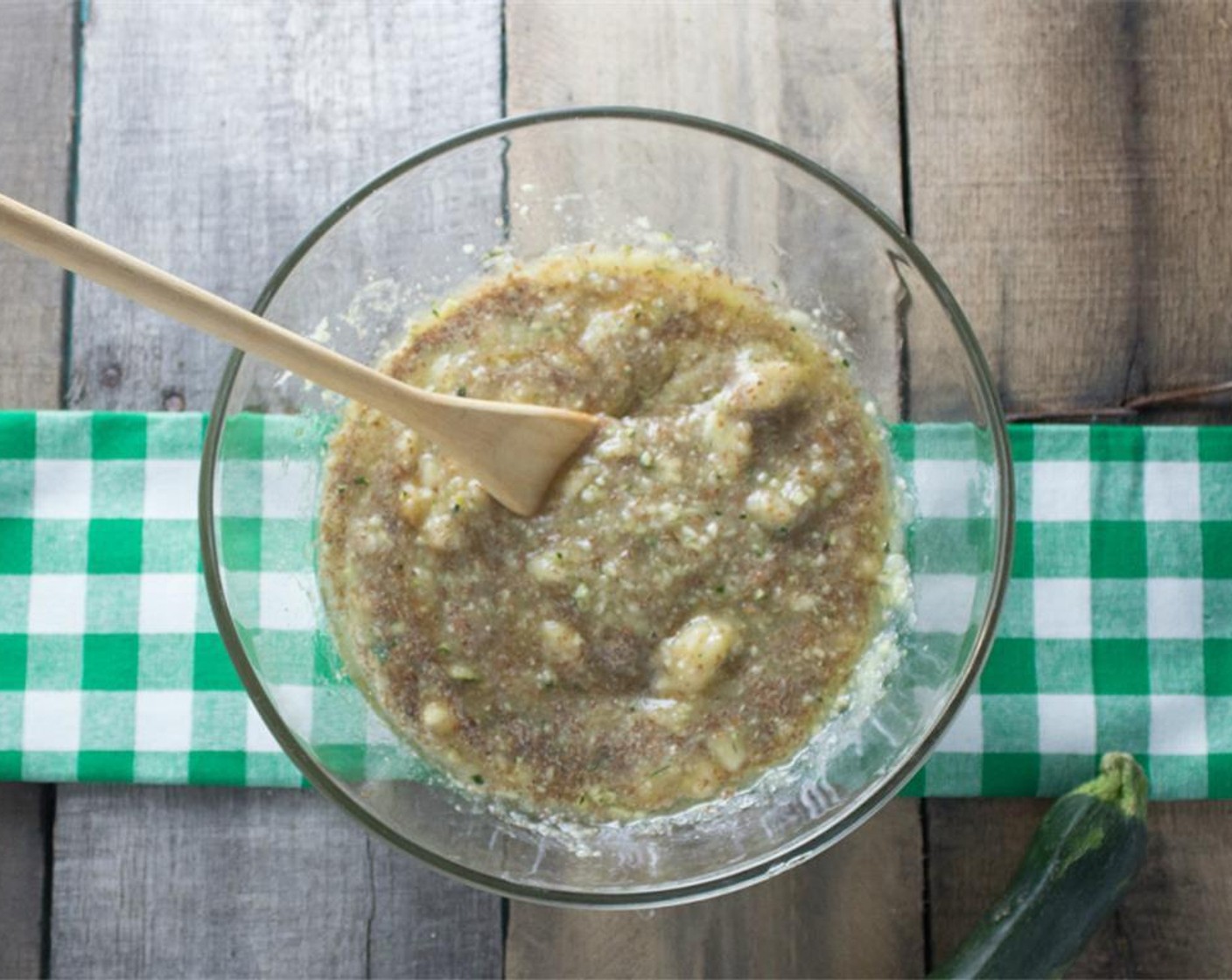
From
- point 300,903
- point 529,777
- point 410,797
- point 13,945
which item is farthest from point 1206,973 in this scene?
point 13,945

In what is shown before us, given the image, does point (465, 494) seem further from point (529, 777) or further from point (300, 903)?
point (300, 903)

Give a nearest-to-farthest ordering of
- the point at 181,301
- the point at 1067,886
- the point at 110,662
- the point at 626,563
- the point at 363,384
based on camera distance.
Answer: the point at 181,301, the point at 363,384, the point at 626,563, the point at 1067,886, the point at 110,662

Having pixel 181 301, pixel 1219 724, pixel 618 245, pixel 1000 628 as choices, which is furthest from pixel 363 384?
pixel 1219 724

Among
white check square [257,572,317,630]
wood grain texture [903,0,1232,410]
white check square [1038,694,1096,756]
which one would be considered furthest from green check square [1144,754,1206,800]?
white check square [257,572,317,630]

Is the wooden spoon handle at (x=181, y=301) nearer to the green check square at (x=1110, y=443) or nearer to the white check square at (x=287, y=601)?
the white check square at (x=287, y=601)

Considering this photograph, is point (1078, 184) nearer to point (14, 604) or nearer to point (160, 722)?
point (160, 722)

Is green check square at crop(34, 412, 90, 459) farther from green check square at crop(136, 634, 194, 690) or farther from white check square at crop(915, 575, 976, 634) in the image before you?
white check square at crop(915, 575, 976, 634)
